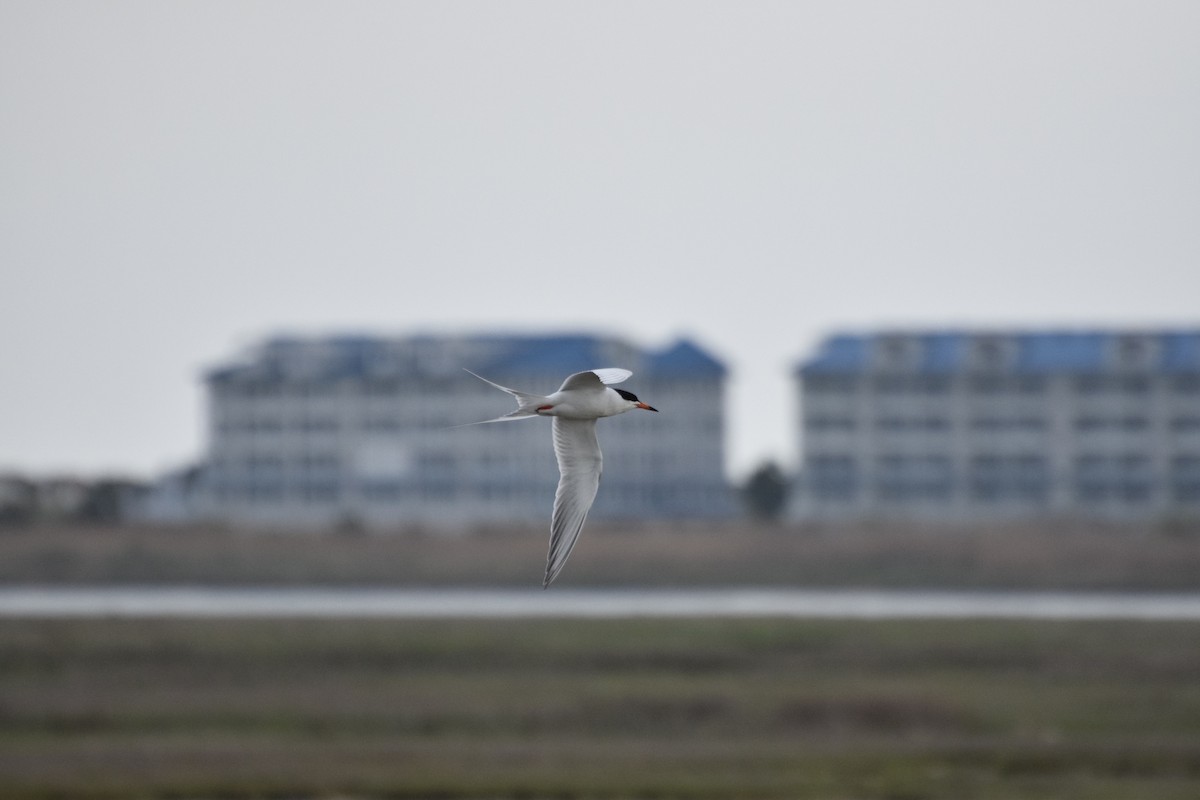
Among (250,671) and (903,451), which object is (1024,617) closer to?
(250,671)

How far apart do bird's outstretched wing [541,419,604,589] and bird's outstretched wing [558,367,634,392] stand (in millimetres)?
1275

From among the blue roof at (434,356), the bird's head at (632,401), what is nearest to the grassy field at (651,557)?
the blue roof at (434,356)

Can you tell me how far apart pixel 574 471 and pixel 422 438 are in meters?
121

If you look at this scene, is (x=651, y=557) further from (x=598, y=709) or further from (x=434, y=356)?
(x=598, y=709)

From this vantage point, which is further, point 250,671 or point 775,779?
point 250,671

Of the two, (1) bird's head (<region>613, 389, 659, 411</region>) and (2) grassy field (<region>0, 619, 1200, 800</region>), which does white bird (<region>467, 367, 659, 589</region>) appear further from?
(2) grassy field (<region>0, 619, 1200, 800</region>)

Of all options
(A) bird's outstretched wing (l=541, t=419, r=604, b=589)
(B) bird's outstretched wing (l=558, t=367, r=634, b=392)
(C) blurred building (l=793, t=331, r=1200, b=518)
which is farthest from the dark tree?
(B) bird's outstretched wing (l=558, t=367, r=634, b=392)

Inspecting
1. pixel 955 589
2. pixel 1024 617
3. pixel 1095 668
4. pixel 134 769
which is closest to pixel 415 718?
pixel 134 769

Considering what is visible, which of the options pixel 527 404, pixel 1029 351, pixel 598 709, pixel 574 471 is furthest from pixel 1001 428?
pixel 527 404

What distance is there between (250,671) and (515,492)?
3064 inches

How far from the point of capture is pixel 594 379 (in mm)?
19500

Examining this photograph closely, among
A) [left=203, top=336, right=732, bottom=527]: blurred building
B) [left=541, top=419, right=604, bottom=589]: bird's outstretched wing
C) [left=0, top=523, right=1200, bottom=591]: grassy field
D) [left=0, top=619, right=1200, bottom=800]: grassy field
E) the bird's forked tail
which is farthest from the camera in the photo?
[left=203, top=336, right=732, bottom=527]: blurred building

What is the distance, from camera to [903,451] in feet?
433

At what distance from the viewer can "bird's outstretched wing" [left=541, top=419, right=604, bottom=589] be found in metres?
21.2
